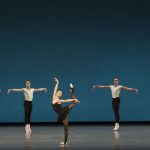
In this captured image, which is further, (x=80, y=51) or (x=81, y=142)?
(x=80, y=51)

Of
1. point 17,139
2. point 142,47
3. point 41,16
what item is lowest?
point 17,139

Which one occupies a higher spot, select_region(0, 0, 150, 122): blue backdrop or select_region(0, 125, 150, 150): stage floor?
select_region(0, 0, 150, 122): blue backdrop

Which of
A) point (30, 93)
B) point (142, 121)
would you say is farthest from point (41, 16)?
point (142, 121)

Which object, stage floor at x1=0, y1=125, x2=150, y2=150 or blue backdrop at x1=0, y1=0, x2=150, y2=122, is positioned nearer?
stage floor at x1=0, y1=125, x2=150, y2=150

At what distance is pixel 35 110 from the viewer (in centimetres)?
2094

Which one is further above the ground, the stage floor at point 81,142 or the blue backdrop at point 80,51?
the blue backdrop at point 80,51

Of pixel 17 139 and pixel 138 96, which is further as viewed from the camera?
pixel 138 96

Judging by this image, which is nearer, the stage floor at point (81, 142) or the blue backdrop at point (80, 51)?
the stage floor at point (81, 142)

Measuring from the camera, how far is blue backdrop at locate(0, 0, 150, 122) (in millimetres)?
Result: 20781

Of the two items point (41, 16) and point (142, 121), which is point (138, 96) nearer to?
point (142, 121)

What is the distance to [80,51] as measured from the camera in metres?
20.8

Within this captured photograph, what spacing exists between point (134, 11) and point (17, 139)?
29.8 ft

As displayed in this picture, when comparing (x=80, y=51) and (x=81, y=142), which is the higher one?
(x=80, y=51)

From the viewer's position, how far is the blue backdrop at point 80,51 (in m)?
20.8
